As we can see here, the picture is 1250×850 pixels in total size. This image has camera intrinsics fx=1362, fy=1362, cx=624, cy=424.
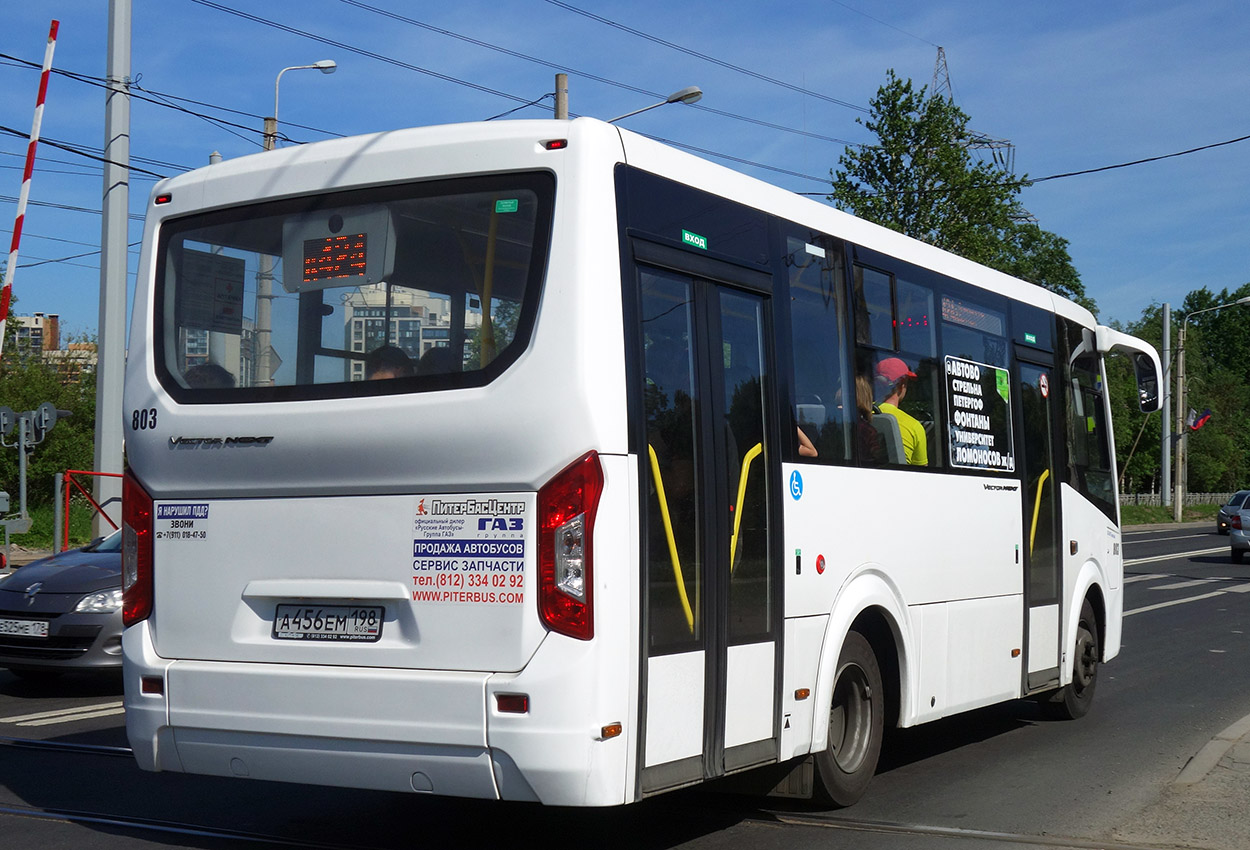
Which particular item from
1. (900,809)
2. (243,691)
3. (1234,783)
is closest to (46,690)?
(243,691)

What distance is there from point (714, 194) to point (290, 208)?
1859mm

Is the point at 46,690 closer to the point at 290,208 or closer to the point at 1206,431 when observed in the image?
the point at 290,208

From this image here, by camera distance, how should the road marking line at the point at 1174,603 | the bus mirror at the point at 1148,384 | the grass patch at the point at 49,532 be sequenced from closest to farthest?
1. the bus mirror at the point at 1148,384
2. the road marking line at the point at 1174,603
3. the grass patch at the point at 49,532

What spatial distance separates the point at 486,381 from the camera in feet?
17.3

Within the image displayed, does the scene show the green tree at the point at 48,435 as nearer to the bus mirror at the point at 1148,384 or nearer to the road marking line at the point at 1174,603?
the road marking line at the point at 1174,603

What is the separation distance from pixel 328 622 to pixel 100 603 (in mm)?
6000

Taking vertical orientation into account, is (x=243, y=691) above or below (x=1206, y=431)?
below

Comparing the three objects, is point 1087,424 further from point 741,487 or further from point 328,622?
point 328,622

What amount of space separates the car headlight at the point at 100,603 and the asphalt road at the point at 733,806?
71cm

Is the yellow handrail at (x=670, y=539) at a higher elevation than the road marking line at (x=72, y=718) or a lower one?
higher

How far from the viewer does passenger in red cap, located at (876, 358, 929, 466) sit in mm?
7531

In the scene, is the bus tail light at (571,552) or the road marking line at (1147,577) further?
the road marking line at (1147,577)

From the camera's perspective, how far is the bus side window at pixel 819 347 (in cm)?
665

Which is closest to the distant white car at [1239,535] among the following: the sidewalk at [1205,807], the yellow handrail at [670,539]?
the sidewalk at [1205,807]
